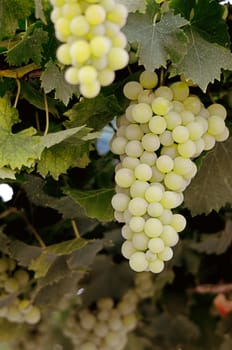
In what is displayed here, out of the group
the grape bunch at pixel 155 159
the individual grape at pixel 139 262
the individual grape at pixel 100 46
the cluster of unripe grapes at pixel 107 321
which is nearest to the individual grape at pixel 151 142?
the grape bunch at pixel 155 159

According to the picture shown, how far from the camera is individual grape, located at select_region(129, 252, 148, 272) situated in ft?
2.28

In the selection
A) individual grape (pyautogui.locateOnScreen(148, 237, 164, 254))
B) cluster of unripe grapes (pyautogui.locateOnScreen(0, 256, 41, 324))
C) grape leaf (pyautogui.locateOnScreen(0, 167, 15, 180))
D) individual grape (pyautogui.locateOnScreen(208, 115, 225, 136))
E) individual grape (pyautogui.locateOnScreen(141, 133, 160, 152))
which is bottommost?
cluster of unripe grapes (pyautogui.locateOnScreen(0, 256, 41, 324))

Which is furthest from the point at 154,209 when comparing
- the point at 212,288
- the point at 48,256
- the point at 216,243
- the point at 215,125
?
the point at 212,288

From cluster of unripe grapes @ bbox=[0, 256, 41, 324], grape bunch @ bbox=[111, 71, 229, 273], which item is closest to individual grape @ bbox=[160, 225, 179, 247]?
grape bunch @ bbox=[111, 71, 229, 273]

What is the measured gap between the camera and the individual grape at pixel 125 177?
0.73m

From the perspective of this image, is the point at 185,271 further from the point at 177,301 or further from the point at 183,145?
the point at 183,145

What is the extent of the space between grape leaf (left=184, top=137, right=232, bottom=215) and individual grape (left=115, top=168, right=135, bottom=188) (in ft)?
0.54

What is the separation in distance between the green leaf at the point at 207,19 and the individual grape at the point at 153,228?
20 centimetres

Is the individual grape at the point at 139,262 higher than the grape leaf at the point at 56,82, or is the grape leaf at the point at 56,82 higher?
the grape leaf at the point at 56,82

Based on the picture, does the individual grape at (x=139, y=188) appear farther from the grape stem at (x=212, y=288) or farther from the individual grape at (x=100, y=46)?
the grape stem at (x=212, y=288)

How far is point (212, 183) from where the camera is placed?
0.90m

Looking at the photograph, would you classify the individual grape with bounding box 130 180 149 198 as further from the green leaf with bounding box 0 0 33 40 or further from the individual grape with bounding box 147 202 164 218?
the green leaf with bounding box 0 0 33 40

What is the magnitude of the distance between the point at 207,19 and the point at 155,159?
150 mm

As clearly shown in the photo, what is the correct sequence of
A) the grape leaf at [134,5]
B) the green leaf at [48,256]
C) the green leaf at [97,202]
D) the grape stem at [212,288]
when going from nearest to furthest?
the grape leaf at [134,5]
the green leaf at [97,202]
the green leaf at [48,256]
the grape stem at [212,288]
